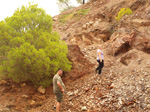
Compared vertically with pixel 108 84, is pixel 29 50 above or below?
above

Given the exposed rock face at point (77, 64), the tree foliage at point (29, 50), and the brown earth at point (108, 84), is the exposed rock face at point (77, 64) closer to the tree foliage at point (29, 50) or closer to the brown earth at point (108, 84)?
the brown earth at point (108, 84)

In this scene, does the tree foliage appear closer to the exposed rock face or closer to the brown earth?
the exposed rock face

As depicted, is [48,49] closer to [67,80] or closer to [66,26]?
[67,80]

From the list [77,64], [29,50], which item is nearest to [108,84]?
[77,64]

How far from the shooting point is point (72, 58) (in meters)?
9.55

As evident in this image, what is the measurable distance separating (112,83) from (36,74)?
13.1ft

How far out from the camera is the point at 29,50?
7012 mm

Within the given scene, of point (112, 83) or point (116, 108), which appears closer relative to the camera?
point (116, 108)

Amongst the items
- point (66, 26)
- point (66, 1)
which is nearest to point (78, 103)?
point (66, 26)

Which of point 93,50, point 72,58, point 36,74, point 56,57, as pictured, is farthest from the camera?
point 93,50

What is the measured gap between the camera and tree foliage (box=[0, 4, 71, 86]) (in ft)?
23.0

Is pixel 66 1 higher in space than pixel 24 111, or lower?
higher

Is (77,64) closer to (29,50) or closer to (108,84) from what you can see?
(108,84)

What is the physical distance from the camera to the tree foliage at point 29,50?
700cm
